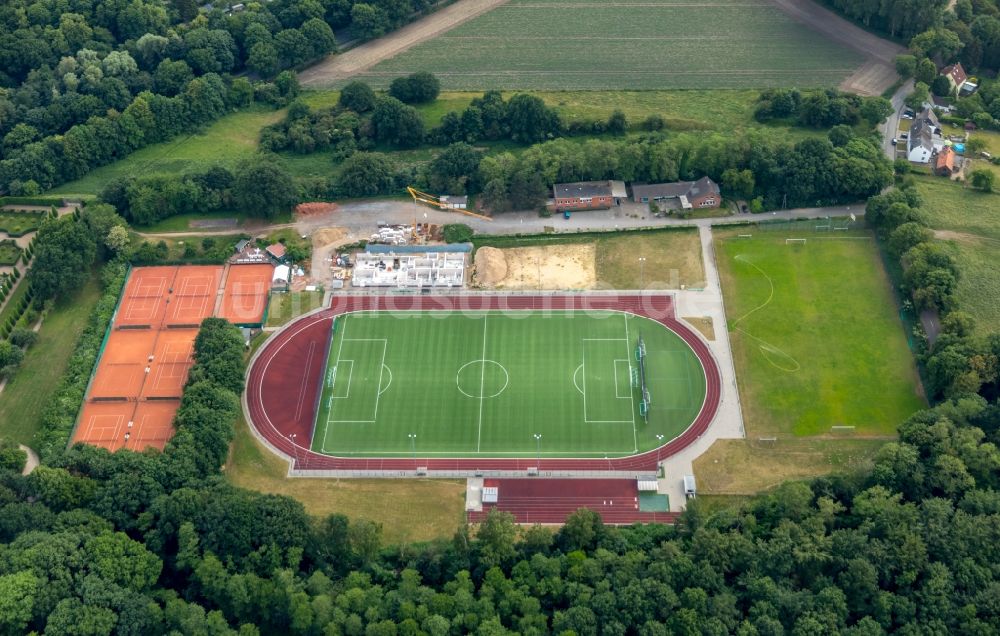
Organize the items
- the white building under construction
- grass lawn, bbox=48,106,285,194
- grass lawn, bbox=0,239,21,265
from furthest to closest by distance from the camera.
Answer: grass lawn, bbox=48,106,285,194 → grass lawn, bbox=0,239,21,265 → the white building under construction

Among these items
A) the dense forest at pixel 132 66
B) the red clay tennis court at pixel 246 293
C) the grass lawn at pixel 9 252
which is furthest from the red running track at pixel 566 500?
the dense forest at pixel 132 66

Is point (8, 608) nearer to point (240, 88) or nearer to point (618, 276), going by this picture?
point (618, 276)

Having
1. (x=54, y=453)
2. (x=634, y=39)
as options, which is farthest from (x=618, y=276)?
(x=54, y=453)

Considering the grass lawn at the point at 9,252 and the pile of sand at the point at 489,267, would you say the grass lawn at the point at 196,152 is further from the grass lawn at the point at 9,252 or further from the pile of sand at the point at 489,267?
the pile of sand at the point at 489,267

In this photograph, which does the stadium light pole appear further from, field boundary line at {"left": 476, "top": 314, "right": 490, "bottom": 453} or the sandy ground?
the sandy ground

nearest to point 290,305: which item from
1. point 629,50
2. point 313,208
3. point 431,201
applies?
point 313,208

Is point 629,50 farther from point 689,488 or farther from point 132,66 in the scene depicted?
point 689,488

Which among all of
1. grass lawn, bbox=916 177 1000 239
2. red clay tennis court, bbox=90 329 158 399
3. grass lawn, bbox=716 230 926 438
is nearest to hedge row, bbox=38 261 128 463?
red clay tennis court, bbox=90 329 158 399
